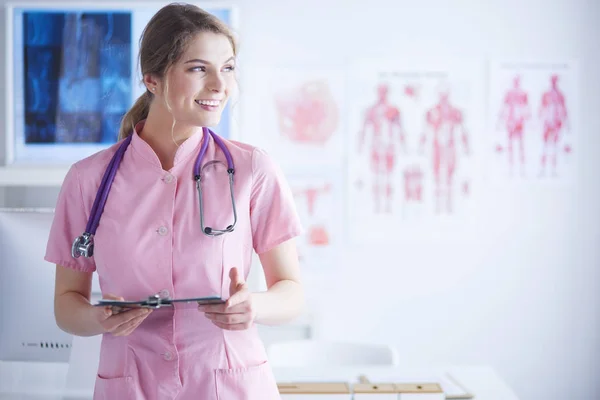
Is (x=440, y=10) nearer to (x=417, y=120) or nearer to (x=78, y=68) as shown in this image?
(x=417, y=120)

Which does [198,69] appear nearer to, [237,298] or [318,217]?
[237,298]

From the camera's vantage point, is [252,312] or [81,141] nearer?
[252,312]

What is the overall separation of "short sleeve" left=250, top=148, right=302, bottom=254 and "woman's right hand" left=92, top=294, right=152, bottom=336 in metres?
0.27

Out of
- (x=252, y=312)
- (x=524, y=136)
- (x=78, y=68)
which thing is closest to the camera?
(x=252, y=312)

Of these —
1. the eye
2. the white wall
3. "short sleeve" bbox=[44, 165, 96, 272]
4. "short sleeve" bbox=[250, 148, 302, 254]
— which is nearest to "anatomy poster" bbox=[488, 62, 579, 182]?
the white wall

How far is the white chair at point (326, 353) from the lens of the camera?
256 cm

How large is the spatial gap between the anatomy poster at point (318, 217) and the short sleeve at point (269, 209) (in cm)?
186

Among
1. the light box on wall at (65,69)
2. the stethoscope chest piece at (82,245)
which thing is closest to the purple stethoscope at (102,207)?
the stethoscope chest piece at (82,245)

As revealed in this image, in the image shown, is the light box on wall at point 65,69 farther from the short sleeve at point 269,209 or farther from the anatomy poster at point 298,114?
the short sleeve at point 269,209

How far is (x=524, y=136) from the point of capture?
3.21 m

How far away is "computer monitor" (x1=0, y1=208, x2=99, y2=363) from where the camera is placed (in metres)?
1.57

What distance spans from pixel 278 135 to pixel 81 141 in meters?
0.89

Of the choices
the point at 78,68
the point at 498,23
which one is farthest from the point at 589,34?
the point at 78,68

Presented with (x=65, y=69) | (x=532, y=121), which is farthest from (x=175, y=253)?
(x=532, y=121)
